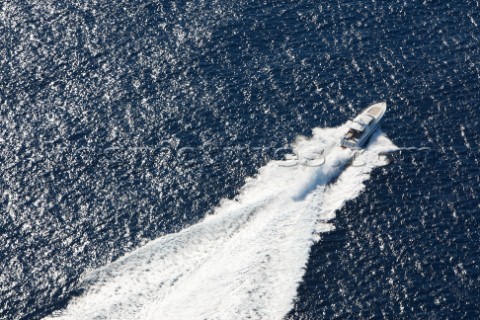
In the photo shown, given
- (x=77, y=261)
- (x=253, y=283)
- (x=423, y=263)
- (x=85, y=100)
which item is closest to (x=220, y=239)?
(x=253, y=283)

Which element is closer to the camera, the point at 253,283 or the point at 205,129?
the point at 253,283

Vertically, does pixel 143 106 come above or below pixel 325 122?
above

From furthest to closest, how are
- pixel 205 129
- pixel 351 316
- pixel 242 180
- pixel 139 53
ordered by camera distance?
pixel 139 53 < pixel 205 129 < pixel 242 180 < pixel 351 316

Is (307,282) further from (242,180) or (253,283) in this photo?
(242,180)

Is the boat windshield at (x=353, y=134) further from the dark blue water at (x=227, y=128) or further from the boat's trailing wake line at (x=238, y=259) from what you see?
the boat's trailing wake line at (x=238, y=259)

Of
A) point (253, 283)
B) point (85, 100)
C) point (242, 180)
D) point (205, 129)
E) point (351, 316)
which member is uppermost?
point (85, 100)

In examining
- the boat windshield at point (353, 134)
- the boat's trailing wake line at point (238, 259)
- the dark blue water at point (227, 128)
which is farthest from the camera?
the boat windshield at point (353, 134)

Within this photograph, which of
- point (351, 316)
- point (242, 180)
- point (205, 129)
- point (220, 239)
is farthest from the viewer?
point (205, 129)

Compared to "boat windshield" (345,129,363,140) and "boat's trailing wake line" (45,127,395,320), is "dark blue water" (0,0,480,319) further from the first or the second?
"boat windshield" (345,129,363,140)

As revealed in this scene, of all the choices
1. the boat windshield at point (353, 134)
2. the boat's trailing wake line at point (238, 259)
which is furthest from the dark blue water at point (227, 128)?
the boat windshield at point (353, 134)
